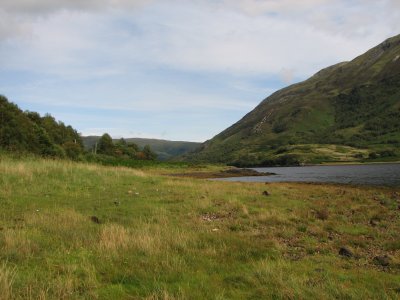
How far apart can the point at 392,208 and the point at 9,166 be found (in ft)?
89.7

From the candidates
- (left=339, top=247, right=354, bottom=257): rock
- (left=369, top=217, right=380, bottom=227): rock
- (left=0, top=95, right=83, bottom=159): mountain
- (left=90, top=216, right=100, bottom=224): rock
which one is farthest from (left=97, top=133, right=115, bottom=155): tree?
(left=339, top=247, right=354, bottom=257): rock

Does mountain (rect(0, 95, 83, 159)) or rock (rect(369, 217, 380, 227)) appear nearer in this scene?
rock (rect(369, 217, 380, 227))

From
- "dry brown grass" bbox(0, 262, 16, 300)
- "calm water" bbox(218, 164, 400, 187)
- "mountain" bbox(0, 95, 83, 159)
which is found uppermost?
"mountain" bbox(0, 95, 83, 159)

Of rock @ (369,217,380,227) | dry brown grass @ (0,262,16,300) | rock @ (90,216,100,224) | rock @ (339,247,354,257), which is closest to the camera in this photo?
dry brown grass @ (0,262,16,300)

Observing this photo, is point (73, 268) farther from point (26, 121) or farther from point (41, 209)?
point (26, 121)

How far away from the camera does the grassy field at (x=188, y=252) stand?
8078 millimetres

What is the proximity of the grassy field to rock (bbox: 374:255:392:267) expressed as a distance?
0.10 feet

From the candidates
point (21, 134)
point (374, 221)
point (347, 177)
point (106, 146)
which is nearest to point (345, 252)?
point (374, 221)

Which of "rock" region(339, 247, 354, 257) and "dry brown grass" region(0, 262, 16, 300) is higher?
"dry brown grass" region(0, 262, 16, 300)

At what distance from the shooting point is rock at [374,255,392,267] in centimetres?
1115

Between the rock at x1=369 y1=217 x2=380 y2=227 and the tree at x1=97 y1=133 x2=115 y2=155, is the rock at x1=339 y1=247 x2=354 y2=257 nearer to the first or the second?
the rock at x1=369 y1=217 x2=380 y2=227

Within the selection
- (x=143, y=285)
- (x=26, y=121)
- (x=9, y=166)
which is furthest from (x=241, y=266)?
(x=26, y=121)

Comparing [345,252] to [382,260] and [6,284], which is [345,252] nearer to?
[382,260]

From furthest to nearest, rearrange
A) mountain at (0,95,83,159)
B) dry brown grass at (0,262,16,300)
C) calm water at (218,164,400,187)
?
mountain at (0,95,83,159) < calm water at (218,164,400,187) < dry brown grass at (0,262,16,300)
